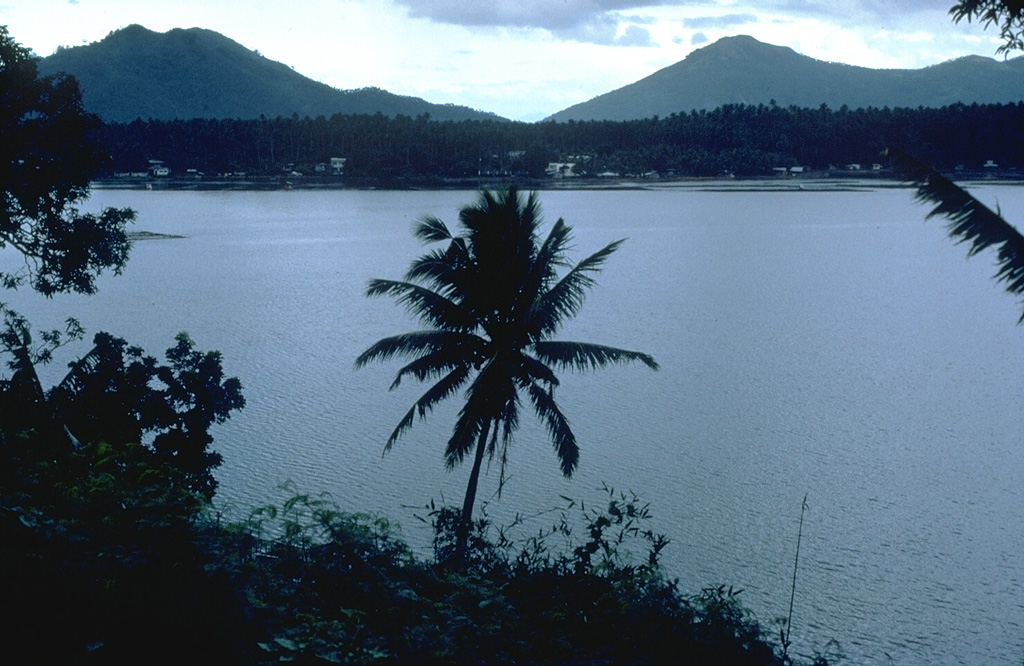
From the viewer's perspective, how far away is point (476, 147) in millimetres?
141625

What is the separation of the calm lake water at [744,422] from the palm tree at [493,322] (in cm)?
460

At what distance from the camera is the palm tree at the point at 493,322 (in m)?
14.6

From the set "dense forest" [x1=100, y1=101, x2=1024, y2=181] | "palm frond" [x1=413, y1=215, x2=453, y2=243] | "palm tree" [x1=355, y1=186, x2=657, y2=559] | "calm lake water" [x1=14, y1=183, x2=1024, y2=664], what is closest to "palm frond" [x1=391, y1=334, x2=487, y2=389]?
"palm tree" [x1=355, y1=186, x2=657, y2=559]

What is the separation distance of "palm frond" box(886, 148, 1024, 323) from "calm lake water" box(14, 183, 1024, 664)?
5.45 metres

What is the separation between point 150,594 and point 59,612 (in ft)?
1.83

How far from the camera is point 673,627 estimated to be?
831 cm

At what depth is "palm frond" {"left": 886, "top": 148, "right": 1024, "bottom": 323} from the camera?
290 inches

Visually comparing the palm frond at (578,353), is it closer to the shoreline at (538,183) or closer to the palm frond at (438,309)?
the palm frond at (438,309)

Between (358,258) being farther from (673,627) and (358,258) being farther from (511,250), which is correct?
(673,627)

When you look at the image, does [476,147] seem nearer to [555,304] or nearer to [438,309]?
[438,309]

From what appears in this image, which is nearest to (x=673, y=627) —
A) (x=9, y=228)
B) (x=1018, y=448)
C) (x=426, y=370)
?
(x=426, y=370)

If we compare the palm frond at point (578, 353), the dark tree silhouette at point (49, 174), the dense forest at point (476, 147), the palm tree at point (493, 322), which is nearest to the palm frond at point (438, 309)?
the palm tree at point (493, 322)

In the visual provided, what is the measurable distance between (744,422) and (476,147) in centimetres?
11891

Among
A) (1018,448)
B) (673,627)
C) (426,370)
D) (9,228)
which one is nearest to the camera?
(673,627)
